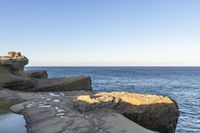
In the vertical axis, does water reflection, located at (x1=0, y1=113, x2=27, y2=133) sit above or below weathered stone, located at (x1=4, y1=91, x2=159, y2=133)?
below

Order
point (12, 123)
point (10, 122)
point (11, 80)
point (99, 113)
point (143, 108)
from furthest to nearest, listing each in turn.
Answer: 1. point (11, 80)
2. point (143, 108)
3. point (99, 113)
4. point (10, 122)
5. point (12, 123)

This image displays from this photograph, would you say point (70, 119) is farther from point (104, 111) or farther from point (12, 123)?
point (12, 123)

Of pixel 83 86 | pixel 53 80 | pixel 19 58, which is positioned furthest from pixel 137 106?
pixel 19 58

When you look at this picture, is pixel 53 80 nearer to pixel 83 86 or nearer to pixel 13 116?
pixel 83 86

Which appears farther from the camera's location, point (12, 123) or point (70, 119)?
point (12, 123)

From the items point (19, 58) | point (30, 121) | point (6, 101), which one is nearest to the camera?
point (30, 121)

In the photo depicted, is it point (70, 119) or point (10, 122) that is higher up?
point (70, 119)

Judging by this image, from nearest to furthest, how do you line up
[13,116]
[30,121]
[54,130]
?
[54,130], [30,121], [13,116]

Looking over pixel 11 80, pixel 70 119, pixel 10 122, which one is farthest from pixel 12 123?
pixel 11 80

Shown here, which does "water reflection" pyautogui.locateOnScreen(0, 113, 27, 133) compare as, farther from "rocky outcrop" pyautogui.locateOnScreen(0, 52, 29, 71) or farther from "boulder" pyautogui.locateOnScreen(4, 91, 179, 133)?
"rocky outcrop" pyautogui.locateOnScreen(0, 52, 29, 71)

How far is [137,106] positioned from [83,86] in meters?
Answer: 14.8

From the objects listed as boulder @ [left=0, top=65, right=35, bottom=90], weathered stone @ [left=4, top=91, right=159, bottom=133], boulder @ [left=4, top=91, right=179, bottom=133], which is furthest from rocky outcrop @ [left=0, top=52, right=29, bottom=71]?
weathered stone @ [left=4, top=91, right=159, bottom=133]

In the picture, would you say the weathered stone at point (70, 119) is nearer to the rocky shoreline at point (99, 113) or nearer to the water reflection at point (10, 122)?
the rocky shoreline at point (99, 113)

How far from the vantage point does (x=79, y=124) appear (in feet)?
53.9
